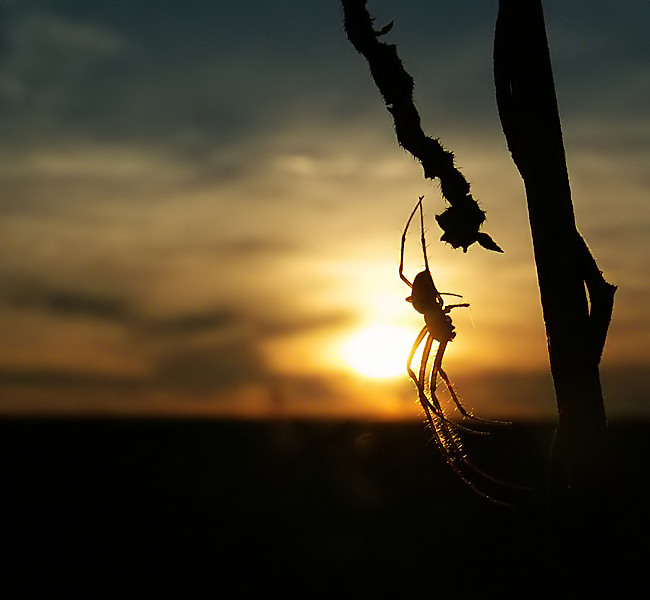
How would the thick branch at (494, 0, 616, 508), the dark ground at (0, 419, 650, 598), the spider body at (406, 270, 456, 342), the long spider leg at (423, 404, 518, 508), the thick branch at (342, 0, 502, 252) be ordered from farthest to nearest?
the dark ground at (0, 419, 650, 598) < the spider body at (406, 270, 456, 342) < the long spider leg at (423, 404, 518, 508) < the thick branch at (342, 0, 502, 252) < the thick branch at (494, 0, 616, 508)

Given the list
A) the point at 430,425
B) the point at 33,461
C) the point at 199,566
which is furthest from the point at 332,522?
the point at 430,425

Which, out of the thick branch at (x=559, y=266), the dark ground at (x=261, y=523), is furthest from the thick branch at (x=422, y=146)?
the dark ground at (x=261, y=523)

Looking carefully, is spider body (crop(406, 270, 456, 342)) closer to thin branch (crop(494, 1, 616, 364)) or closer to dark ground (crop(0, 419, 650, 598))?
thin branch (crop(494, 1, 616, 364))

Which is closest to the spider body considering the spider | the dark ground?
the spider

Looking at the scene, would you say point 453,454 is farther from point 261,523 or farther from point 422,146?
point 261,523

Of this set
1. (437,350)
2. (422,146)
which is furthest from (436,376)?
(422,146)

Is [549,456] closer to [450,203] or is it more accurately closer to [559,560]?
[559,560]

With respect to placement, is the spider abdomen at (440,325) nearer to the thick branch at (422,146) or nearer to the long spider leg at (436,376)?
the long spider leg at (436,376)
